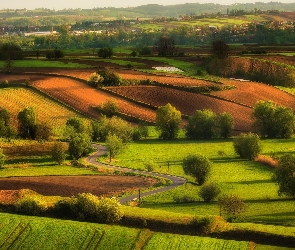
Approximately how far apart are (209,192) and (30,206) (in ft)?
62.9

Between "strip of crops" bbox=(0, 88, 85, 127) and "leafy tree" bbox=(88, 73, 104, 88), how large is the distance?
522 inches

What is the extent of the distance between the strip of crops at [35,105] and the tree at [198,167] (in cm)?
3675

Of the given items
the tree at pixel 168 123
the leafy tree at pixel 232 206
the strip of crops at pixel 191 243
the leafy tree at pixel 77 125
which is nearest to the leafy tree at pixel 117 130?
the leafy tree at pixel 77 125

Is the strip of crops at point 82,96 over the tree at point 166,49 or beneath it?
beneath

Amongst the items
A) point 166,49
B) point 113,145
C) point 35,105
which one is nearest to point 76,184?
point 113,145

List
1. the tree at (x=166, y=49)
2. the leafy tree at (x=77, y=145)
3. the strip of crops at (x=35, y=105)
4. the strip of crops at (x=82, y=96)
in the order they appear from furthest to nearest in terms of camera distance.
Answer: the tree at (x=166, y=49) < the strip of crops at (x=82, y=96) < the strip of crops at (x=35, y=105) < the leafy tree at (x=77, y=145)

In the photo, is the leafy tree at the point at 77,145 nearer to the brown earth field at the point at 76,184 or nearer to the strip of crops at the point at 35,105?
the brown earth field at the point at 76,184

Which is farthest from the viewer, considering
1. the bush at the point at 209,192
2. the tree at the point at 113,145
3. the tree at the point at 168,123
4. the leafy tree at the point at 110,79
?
the leafy tree at the point at 110,79

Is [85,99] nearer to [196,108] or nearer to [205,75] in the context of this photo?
[196,108]

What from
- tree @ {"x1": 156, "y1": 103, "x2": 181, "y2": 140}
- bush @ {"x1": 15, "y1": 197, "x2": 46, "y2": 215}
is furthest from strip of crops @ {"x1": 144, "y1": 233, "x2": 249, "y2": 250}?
tree @ {"x1": 156, "y1": 103, "x2": 181, "y2": 140}

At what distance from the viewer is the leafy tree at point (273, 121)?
106188 mm

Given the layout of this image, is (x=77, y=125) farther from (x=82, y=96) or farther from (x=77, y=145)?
(x=82, y=96)

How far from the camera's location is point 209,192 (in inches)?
2712

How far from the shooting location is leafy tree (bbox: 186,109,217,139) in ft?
348
